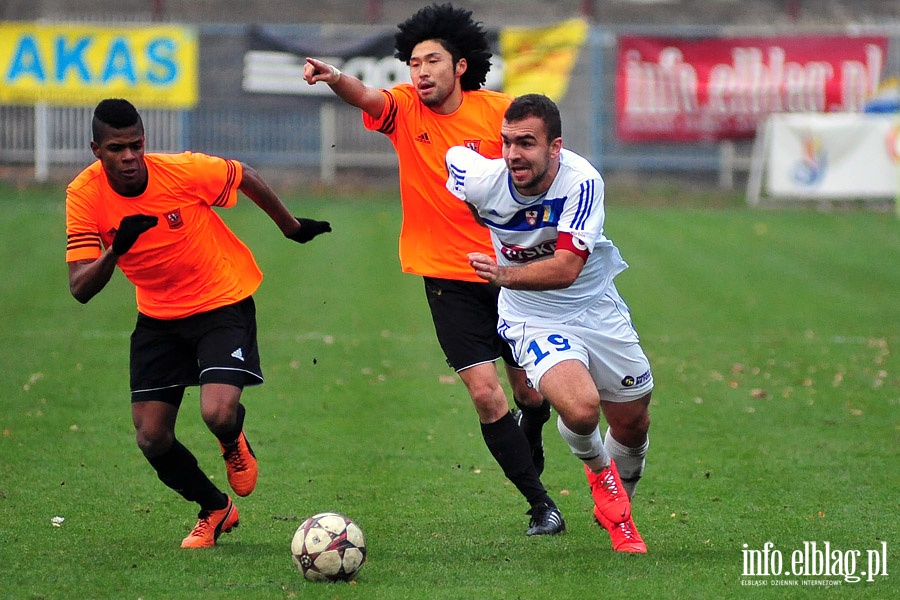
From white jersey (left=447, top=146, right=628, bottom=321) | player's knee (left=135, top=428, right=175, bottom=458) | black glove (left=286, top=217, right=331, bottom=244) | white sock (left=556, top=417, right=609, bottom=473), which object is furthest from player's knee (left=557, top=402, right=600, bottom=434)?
player's knee (left=135, top=428, right=175, bottom=458)

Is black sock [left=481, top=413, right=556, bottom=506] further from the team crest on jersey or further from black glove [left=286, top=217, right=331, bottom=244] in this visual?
the team crest on jersey

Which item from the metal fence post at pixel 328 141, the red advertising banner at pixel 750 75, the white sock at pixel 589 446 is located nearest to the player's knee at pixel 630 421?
the white sock at pixel 589 446

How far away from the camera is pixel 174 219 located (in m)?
6.88

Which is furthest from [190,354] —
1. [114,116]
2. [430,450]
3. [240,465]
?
[430,450]

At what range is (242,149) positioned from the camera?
2516 cm

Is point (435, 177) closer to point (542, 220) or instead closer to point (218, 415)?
point (542, 220)

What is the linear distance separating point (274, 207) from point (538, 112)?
1.64 m

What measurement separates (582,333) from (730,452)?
274cm

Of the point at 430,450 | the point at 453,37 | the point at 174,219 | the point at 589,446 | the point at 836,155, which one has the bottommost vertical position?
the point at 836,155

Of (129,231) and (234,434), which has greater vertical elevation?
(129,231)

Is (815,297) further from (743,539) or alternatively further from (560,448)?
(743,539)

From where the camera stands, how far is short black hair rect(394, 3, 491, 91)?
7551 mm

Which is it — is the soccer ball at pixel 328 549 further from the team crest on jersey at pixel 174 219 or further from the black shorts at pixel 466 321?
the team crest on jersey at pixel 174 219

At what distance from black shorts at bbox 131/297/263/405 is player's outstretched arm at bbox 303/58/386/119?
4.22ft
